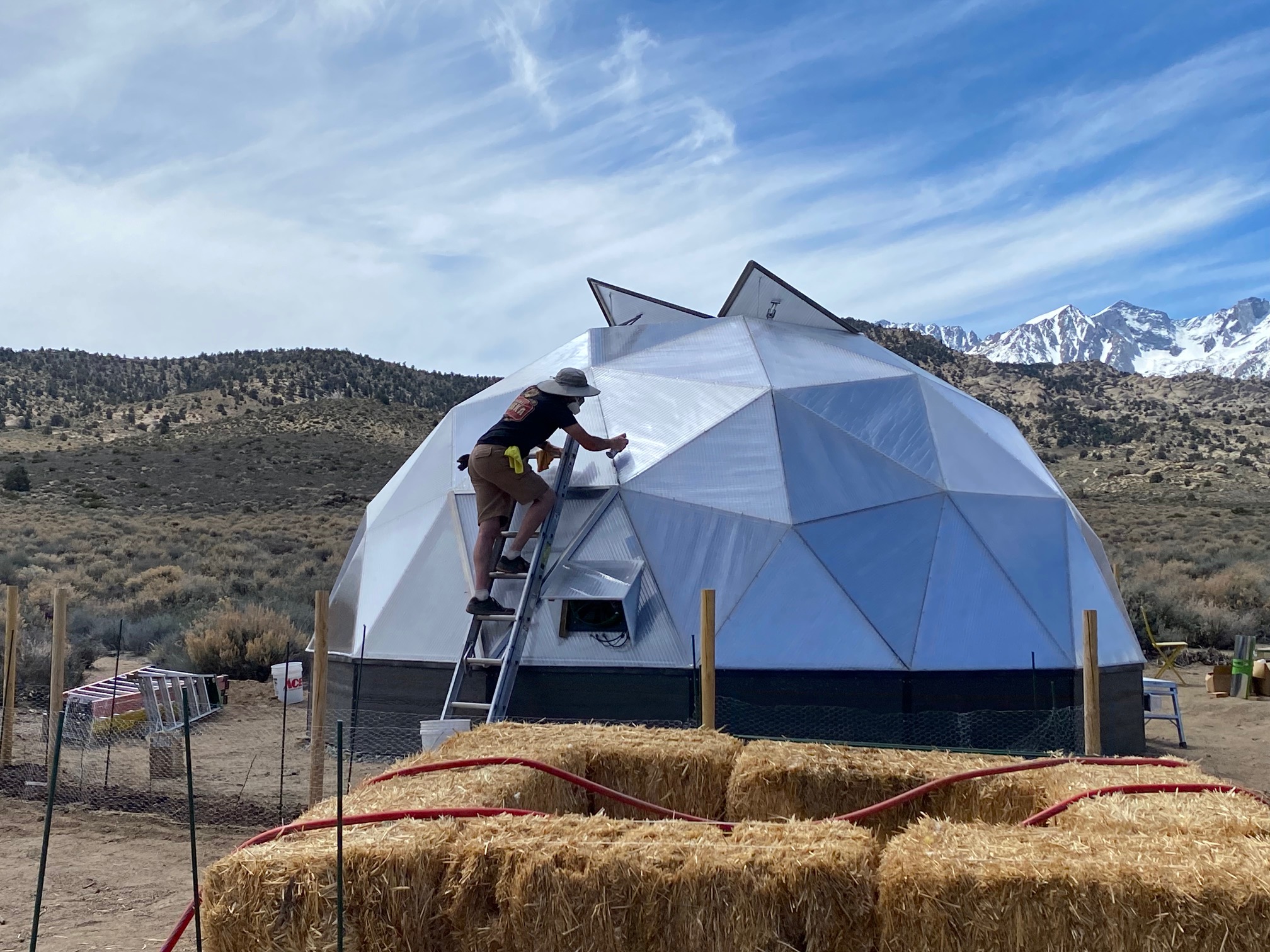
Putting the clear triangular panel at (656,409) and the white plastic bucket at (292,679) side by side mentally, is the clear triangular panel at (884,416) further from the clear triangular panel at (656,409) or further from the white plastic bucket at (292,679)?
the white plastic bucket at (292,679)

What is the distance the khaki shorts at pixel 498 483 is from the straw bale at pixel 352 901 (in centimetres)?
714

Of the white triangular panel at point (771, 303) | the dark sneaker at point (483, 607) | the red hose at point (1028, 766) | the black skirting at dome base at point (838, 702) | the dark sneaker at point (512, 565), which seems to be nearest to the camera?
the red hose at point (1028, 766)

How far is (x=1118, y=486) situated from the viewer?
185 ft

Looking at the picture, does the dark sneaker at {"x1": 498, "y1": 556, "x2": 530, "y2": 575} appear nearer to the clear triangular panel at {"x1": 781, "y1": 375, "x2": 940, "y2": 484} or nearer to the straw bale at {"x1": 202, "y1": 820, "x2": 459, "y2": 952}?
the clear triangular panel at {"x1": 781, "y1": 375, "x2": 940, "y2": 484}

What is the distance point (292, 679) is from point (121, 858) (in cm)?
547

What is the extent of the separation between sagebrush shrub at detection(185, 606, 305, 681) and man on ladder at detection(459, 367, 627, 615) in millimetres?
9229

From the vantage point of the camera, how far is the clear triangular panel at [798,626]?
10617 millimetres

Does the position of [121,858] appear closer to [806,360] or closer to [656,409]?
[656,409]

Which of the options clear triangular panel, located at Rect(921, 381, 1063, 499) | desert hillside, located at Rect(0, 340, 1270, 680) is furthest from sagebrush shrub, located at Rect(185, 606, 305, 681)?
clear triangular panel, located at Rect(921, 381, 1063, 499)

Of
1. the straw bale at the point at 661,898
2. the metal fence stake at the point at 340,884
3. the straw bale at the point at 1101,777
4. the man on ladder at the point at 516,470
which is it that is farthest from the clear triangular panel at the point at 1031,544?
the metal fence stake at the point at 340,884

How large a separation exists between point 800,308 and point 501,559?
6.70 m

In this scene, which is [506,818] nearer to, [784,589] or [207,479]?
[784,589]

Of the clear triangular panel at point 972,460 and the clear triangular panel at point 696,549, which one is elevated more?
the clear triangular panel at point 972,460

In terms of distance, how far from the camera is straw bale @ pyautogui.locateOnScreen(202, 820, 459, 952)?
4156 mm
